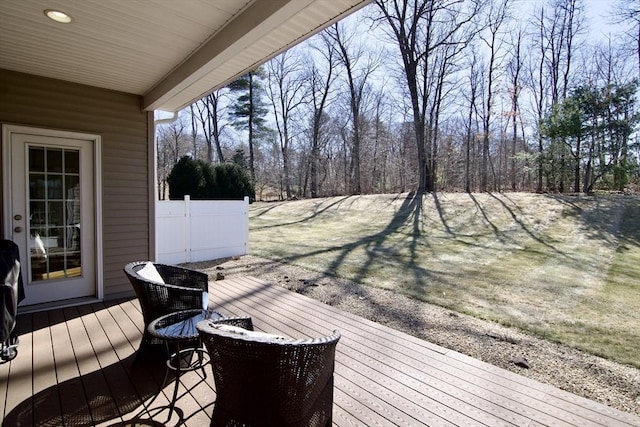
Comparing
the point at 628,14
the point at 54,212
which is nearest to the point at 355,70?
the point at 628,14

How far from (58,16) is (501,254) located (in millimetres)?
7905

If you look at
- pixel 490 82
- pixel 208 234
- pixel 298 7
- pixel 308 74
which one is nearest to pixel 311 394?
pixel 298 7

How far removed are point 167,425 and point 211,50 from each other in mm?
2687

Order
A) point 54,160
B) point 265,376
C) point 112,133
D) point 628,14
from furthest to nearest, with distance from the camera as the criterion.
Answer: point 628,14
point 112,133
point 54,160
point 265,376

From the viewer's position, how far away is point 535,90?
17641mm

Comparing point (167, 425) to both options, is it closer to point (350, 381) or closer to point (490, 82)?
point (350, 381)

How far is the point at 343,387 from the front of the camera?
2.35 metres

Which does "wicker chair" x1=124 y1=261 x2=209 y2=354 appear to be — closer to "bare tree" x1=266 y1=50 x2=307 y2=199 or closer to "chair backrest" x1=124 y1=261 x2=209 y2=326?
Result: "chair backrest" x1=124 y1=261 x2=209 y2=326

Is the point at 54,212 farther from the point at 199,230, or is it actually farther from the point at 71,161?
the point at 199,230

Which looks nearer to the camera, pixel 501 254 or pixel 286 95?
pixel 501 254

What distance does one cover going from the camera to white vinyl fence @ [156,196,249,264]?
6.54m

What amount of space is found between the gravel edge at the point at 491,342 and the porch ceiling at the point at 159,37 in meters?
2.91

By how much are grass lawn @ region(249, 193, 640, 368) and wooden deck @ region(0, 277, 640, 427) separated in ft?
4.45

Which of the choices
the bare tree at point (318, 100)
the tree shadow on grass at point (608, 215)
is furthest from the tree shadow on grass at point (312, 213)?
the tree shadow on grass at point (608, 215)
